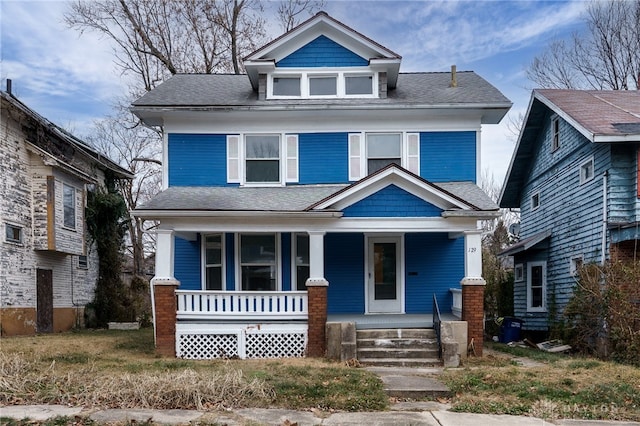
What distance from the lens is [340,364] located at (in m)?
9.47

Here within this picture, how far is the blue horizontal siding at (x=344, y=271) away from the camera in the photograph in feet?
42.6

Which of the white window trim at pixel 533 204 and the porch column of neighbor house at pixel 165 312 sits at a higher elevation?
the white window trim at pixel 533 204

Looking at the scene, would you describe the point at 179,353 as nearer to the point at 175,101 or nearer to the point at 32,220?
the point at 175,101

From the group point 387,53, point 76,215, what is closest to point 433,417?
point 387,53

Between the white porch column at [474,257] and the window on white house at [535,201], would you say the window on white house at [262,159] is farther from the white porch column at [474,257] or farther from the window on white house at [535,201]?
the window on white house at [535,201]

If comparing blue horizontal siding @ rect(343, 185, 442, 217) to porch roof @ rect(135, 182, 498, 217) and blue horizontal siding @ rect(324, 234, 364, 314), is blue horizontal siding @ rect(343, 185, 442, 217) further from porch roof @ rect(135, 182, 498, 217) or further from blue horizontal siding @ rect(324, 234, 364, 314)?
blue horizontal siding @ rect(324, 234, 364, 314)

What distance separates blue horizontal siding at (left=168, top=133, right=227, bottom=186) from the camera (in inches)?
516

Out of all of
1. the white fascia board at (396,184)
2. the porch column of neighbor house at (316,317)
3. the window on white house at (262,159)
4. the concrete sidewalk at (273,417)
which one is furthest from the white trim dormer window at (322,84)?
the concrete sidewalk at (273,417)

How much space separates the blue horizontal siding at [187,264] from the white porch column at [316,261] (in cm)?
370

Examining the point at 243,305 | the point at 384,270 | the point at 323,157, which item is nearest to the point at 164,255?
the point at 243,305

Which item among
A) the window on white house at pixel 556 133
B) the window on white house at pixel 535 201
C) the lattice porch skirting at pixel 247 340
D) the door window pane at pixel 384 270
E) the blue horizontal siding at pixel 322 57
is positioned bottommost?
the lattice porch skirting at pixel 247 340

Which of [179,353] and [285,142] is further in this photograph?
[285,142]

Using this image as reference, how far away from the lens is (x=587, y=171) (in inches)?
515

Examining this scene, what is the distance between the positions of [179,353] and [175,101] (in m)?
6.36
